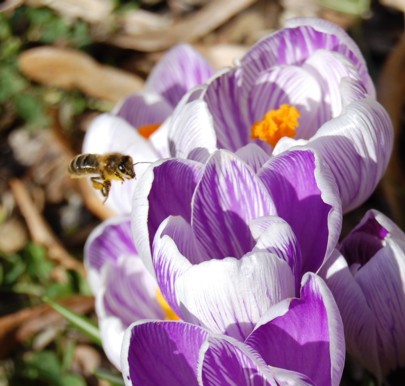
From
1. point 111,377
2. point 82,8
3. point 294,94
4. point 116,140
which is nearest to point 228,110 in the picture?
point 294,94

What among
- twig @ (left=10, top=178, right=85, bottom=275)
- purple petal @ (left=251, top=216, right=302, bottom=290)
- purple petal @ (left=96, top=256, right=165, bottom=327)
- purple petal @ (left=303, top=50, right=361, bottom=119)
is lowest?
twig @ (left=10, top=178, right=85, bottom=275)

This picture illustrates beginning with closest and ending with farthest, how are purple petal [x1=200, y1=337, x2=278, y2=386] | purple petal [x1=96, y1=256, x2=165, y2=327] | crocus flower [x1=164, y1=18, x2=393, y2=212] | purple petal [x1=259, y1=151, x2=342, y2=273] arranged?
1. purple petal [x1=200, y1=337, x2=278, y2=386]
2. purple petal [x1=259, y1=151, x2=342, y2=273]
3. crocus flower [x1=164, y1=18, x2=393, y2=212]
4. purple petal [x1=96, y1=256, x2=165, y2=327]

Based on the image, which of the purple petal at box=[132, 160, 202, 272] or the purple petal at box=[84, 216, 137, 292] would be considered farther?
the purple petal at box=[84, 216, 137, 292]

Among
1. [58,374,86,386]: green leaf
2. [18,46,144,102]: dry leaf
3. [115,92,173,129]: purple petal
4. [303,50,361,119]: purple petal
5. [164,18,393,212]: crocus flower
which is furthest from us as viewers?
[18,46,144,102]: dry leaf

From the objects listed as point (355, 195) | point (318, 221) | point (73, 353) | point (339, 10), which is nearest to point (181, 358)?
point (318, 221)

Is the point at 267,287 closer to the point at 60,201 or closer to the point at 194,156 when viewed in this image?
the point at 194,156

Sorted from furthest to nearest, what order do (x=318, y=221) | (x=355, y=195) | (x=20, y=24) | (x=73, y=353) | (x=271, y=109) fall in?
1. (x=20, y=24)
2. (x=73, y=353)
3. (x=271, y=109)
4. (x=355, y=195)
5. (x=318, y=221)

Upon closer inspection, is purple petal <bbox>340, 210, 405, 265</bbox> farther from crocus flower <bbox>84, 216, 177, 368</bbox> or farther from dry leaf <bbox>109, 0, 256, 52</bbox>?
dry leaf <bbox>109, 0, 256, 52</bbox>

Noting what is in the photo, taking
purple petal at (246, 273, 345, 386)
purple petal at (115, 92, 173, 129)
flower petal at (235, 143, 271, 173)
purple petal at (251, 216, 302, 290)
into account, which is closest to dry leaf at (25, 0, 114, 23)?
purple petal at (115, 92, 173, 129)
